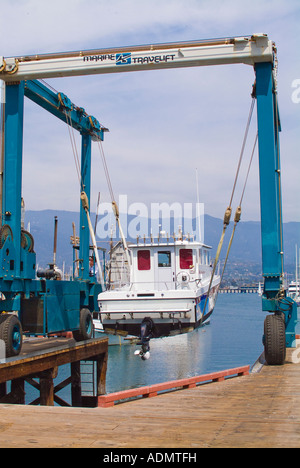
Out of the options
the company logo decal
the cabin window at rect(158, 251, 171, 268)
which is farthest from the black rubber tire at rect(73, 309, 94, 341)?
the company logo decal

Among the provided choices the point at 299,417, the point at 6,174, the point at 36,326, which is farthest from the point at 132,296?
the point at 299,417

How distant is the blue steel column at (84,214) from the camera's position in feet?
58.6

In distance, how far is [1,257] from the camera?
12.0m

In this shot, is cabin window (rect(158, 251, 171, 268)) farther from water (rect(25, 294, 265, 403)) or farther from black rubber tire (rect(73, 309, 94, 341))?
black rubber tire (rect(73, 309, 94, 341))

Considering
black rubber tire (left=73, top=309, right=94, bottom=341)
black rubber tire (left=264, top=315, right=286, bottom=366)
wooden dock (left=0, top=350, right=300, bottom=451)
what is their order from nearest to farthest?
1. wooden dock (left=0, top=350, right=300, bottom=451)
2. black rubber tire (left=264, top=315, right=286, bottom=366)
3. black rubber tire (left=73, top=309, right=94, bottom=341)

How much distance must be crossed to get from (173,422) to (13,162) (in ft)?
27.8

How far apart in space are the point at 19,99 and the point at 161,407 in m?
8.91

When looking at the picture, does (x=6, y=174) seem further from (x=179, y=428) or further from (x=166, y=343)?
(x=166, y=343)

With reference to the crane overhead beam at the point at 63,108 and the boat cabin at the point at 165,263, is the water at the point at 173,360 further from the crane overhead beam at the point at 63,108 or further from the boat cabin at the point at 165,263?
A: the crane overhead beam at the point at 63,108

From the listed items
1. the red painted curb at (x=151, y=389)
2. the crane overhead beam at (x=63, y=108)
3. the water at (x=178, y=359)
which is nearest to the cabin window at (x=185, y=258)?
the water at (x=178, y=359)

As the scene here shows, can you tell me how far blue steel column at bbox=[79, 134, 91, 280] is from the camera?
17.9 metres

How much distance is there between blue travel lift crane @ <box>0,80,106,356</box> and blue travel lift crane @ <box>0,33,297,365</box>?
24mm

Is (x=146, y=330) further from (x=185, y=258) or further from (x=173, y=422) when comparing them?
(x=173, y=422)

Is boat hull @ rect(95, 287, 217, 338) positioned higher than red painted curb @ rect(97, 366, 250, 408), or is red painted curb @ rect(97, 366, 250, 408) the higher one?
boat hull @ rect(95, 287, 217, 338)
